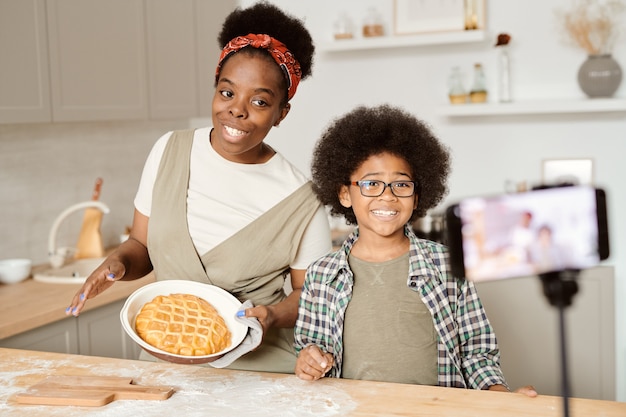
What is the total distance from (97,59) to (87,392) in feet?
5.83

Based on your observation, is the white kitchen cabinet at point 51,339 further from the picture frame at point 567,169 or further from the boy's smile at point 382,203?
the picture frame at point 567,169

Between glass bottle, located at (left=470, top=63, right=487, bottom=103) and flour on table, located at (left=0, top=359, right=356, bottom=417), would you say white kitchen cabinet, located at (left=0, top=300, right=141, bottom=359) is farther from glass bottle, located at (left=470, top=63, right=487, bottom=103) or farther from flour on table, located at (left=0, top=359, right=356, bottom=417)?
glass bottle, located at (left=470, top=63, right=487, bottom=103)

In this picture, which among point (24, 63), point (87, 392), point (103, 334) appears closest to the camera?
point (87, 392)

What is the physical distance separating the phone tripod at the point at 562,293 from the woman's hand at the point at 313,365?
0.75 metres

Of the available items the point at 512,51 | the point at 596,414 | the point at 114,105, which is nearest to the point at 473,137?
the point at 512,51

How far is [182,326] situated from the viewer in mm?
1411

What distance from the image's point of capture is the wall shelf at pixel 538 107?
9.96 ft

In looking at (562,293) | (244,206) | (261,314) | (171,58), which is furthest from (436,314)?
(171,58)

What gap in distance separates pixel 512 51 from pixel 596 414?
95.6 inches

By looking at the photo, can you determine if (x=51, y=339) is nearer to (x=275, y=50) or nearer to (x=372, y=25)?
(x=275, y=50)

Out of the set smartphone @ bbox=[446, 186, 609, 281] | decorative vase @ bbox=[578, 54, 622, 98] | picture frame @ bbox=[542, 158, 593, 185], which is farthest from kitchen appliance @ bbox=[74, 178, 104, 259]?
Answer: smartphone @ bbox=[446, 186, 609, 281]

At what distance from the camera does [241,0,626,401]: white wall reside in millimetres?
3236

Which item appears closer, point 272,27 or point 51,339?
point 272,27

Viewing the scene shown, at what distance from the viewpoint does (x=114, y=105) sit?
9.40 ft
